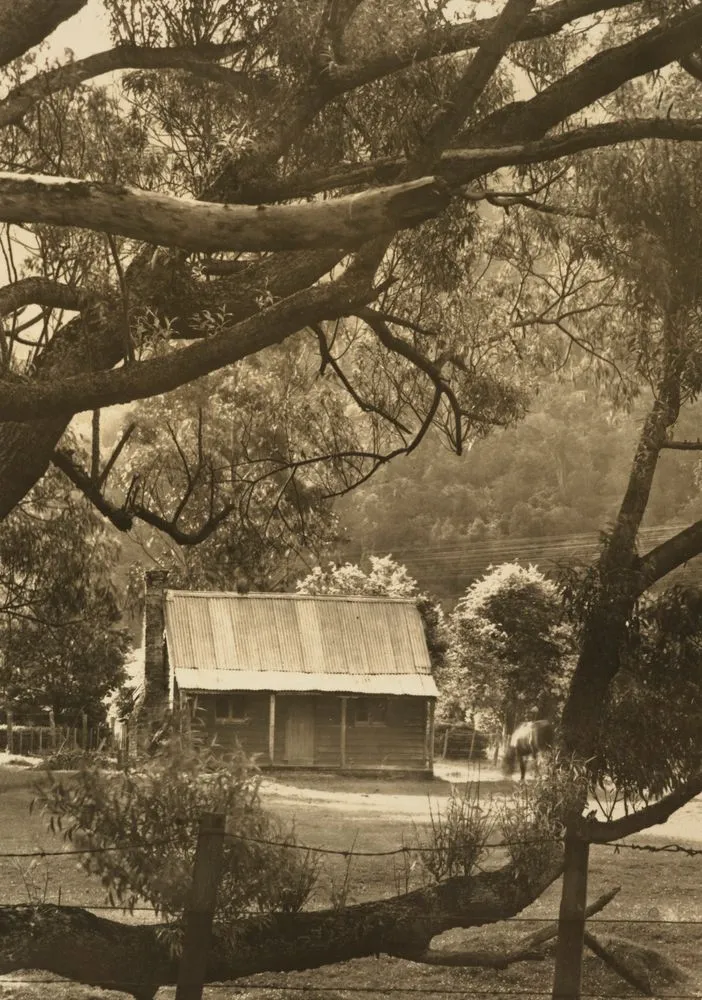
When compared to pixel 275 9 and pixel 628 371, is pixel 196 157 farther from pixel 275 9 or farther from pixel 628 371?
pixel 628 371

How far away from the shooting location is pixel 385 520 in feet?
193

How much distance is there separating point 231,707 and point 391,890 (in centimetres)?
1799

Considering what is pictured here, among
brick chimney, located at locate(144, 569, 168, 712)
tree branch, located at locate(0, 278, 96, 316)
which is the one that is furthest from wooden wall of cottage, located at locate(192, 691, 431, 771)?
tree branch, located at locate(0, 278, 96, 316)

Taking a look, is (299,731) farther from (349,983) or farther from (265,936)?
(265,936)

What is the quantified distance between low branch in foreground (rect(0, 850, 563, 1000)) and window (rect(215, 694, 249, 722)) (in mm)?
24118

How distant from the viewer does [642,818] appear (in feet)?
26.2

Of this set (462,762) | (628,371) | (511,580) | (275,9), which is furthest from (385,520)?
→ (275,9)

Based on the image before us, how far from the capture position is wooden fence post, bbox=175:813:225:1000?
5438mm

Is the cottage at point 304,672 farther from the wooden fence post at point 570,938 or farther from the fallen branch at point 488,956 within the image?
the wooden fence post at point 570,938

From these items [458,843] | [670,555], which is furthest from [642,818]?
[670,555]

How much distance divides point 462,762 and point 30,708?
44.0 ft

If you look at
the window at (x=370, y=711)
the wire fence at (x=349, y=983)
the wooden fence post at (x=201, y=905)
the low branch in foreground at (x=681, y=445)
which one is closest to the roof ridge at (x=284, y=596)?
the window at (x=370, y=711)

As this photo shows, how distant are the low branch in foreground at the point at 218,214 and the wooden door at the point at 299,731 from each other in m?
28.0

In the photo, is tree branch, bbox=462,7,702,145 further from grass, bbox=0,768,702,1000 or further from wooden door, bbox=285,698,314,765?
wooden door, bbox=285,698,314,765
